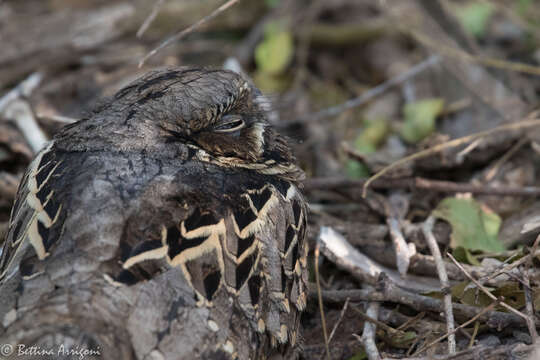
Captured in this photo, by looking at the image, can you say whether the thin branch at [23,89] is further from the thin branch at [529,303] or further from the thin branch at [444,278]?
the thin branch at [529,303]

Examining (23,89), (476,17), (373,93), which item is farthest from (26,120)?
(476,17)

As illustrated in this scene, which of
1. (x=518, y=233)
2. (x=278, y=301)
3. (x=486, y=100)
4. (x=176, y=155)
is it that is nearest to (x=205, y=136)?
(x=176, y=155)

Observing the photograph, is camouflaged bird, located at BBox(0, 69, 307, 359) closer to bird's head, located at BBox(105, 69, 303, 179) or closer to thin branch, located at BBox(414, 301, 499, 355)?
bird's head, located at BBox(105, 69, 303, 179)

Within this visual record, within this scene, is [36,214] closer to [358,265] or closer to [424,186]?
[358,265]

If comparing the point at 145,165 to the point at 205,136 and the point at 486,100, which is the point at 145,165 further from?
the point at 486,100

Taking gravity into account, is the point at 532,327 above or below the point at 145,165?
below

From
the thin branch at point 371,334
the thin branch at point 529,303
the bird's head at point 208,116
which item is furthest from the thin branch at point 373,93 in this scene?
the thin branch at point 529,303

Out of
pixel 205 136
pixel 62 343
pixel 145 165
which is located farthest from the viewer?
pixel 205 136
